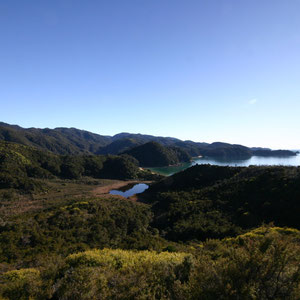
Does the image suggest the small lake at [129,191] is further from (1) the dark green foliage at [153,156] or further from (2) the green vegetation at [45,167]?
(1) the dark green foliage at [153,156]

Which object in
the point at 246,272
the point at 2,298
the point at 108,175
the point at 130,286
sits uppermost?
the point at 246,272

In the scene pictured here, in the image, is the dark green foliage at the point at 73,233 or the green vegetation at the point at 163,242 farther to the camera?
the dark green foliage at the point at 73,233

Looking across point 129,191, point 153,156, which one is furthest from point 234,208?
point 153,156

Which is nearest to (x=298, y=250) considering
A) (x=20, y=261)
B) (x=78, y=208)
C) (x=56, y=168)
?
(x=20, y=261)

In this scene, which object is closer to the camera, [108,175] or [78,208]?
[78,208]

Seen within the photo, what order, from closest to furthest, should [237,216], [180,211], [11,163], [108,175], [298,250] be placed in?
[298,250]
[237,216]
[180,211]
[11,163]
[108,175]

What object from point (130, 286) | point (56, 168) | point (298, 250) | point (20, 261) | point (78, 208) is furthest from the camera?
point (56, 168)

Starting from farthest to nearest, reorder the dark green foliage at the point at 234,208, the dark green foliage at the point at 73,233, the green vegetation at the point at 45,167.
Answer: the green vegetation at the point at 45,167, the dark green foliage at the point at 234,208, the dark green foliage at the point at 73,233

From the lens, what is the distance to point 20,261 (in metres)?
17.8

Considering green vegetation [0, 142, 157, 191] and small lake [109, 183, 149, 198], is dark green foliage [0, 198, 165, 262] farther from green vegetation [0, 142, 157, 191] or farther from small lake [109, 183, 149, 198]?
green vegetation [0, 142, 157, 191]

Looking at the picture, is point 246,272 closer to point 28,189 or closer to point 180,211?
point 180,211

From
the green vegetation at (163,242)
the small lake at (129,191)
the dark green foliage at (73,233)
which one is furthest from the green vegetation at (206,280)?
the small lake at (129,191)

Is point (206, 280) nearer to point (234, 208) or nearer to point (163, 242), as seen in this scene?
point (163, 242)

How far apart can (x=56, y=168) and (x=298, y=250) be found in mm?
108452
